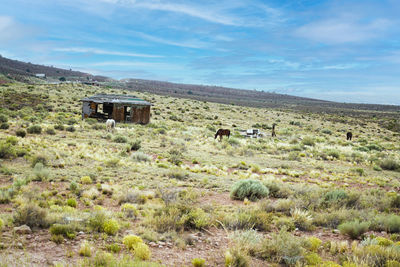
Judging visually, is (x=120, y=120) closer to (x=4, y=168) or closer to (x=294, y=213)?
(x=4, y=168)

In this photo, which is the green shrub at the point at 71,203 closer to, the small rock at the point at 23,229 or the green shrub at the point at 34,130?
the small rock at the point at 23,229

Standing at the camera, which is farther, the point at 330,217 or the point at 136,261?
the point at 330,217

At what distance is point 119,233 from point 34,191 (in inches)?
150

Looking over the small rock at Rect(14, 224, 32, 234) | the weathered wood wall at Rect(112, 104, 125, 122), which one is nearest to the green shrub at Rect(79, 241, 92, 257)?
the small rock at Rect(14, 224, 32, 234)

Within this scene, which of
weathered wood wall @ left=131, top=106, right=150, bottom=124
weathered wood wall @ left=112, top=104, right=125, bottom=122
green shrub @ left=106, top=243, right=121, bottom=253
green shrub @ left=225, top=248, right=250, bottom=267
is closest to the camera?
green shrub @ left=225, top=248, right=250, bottom=267

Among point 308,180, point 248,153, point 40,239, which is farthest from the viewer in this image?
point 248,153

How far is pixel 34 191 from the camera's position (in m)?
8.11

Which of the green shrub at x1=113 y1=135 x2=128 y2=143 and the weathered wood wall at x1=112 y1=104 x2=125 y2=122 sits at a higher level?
the weathered wood wall at x1=112 y1=104 x2=125 y2=122

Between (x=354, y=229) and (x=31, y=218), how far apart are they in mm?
7541

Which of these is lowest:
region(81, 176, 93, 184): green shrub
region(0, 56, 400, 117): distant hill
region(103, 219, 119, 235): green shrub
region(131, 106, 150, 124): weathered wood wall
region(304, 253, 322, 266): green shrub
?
region(81, 176, 93, 184): green shrub

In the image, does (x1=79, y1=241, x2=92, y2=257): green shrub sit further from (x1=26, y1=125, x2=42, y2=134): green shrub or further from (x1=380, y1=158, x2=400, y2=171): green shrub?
(x1=380, y1=158, x2=400, y2=171): green shrub

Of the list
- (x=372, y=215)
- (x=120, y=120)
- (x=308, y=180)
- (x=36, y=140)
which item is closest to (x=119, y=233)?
(x=372, y=215)

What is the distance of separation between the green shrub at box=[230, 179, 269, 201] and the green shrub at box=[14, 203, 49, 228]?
5985 millimetres

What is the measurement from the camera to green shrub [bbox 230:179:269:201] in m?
9.74
